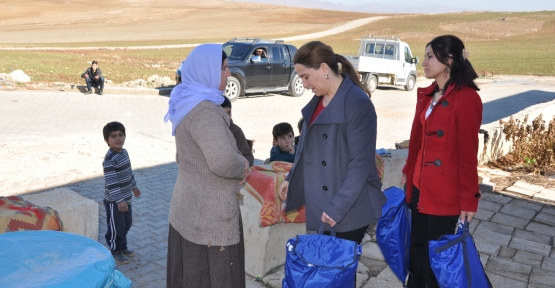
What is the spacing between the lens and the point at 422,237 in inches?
155

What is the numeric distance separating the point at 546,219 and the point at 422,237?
336 centimetres

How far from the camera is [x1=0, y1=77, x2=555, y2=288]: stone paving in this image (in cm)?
504

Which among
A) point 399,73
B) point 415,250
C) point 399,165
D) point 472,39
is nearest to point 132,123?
point 399,165

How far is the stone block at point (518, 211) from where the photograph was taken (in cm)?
660

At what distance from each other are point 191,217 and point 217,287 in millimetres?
437

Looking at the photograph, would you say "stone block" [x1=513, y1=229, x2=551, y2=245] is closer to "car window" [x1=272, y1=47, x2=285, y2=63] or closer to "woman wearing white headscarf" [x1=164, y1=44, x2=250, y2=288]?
"woman wearing white headscarf" [x1=164, y1=44, x2=250, y2=288]

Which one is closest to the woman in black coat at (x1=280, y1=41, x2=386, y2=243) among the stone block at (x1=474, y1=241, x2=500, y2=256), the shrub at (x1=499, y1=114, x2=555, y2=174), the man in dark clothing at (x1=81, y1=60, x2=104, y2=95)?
the stone block at (x1=474, y1=241, x2=500, y2=256)

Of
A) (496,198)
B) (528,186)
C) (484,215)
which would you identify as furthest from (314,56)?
(528,186)

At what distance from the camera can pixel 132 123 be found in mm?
12570

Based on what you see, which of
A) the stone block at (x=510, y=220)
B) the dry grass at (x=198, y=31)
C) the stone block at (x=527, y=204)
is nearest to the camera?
the stone block at (x=510, y=220)

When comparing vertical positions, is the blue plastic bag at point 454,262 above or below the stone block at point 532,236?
above

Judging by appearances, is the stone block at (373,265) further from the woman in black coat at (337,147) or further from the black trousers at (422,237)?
the woman in black coat at (337,147)

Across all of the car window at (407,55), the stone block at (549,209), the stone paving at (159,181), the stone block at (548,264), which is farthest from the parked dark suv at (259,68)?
the stone block at (548,264)

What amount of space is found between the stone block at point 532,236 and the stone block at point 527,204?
93 centimetres
